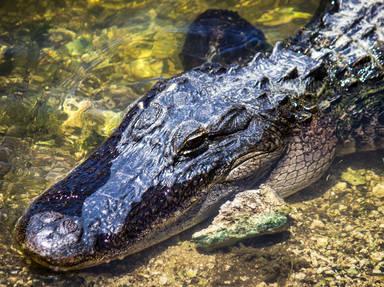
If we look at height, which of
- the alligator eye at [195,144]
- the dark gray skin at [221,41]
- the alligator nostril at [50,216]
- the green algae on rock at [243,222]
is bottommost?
the green algae on rock at [243,222]

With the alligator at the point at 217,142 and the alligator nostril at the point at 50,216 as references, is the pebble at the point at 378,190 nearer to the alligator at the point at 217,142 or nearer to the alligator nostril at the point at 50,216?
the alligator at the point at 217,142

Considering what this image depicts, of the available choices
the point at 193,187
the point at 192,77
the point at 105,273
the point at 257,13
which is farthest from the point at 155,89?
the point at 257,13

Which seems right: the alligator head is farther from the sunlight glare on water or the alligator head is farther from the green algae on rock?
the sunlight glare on water

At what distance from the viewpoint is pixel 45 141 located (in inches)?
178

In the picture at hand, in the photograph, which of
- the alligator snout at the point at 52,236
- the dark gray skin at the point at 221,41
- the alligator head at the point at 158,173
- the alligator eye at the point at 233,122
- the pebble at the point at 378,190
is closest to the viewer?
the alligator snout at the point at 52,236

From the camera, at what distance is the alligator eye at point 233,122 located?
12.7ft

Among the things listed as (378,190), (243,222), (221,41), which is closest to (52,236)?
(243,222)

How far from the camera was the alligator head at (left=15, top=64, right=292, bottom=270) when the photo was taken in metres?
3.19

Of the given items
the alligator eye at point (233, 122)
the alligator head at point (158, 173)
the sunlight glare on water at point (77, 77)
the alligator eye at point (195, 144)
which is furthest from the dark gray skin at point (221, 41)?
the alligator eye at point (195, 144)

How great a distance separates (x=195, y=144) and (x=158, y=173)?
1.20 ft

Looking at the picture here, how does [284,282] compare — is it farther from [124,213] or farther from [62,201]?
[62,201]

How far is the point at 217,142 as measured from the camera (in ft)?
12.7

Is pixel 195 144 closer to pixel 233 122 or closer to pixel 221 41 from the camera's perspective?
pixel 233 122

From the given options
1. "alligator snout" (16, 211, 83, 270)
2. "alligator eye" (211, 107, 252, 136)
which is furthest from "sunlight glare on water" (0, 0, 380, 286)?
"alligator eye" (211, 107, 252, 136)
